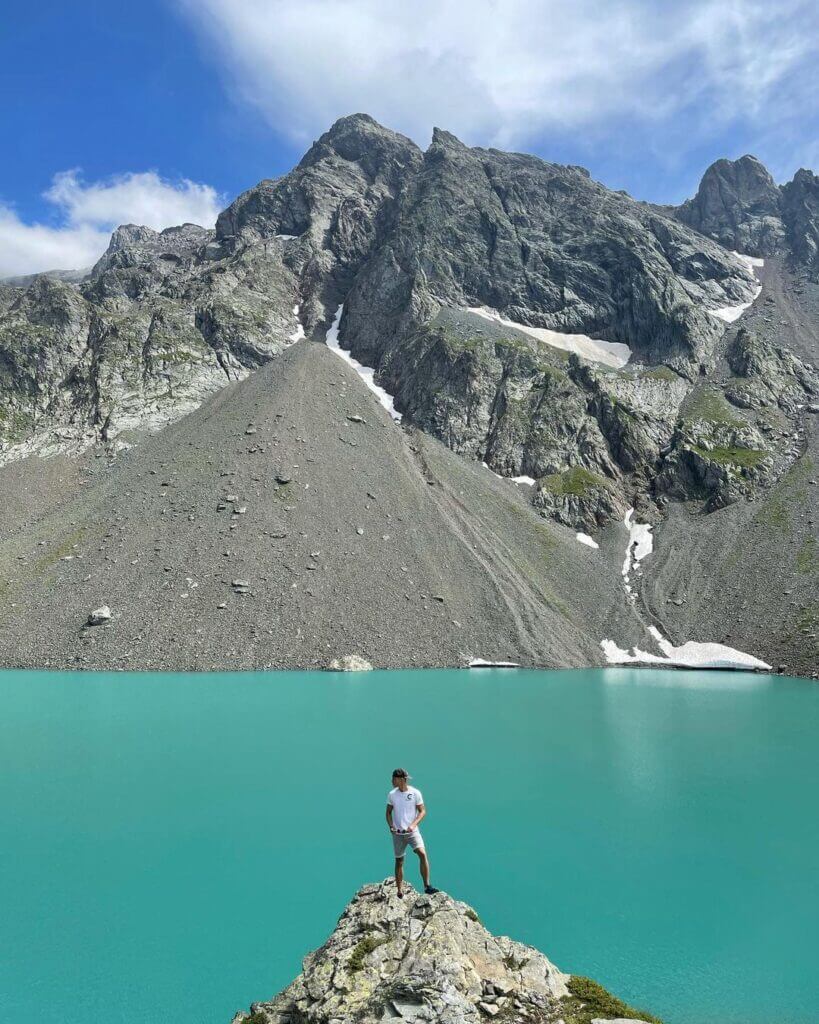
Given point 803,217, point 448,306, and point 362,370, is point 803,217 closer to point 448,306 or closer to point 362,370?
point 448,306

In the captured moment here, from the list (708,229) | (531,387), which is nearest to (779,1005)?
(531,387)

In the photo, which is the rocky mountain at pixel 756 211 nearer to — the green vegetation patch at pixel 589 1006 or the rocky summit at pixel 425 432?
the rocky summit at pixel 425 432

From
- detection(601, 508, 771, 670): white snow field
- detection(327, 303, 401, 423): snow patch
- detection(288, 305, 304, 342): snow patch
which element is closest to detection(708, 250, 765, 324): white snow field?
detection(327, 303, 401, 423): snow patch

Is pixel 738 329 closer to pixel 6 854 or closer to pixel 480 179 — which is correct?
pixel 480 179

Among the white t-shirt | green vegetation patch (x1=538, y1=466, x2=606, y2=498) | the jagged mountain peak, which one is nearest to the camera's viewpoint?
the white t-shirt

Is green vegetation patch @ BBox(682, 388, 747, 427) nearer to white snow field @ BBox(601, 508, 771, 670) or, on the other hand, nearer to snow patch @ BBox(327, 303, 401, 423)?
white snow field @ BBox(601, 508, 771, 670)
